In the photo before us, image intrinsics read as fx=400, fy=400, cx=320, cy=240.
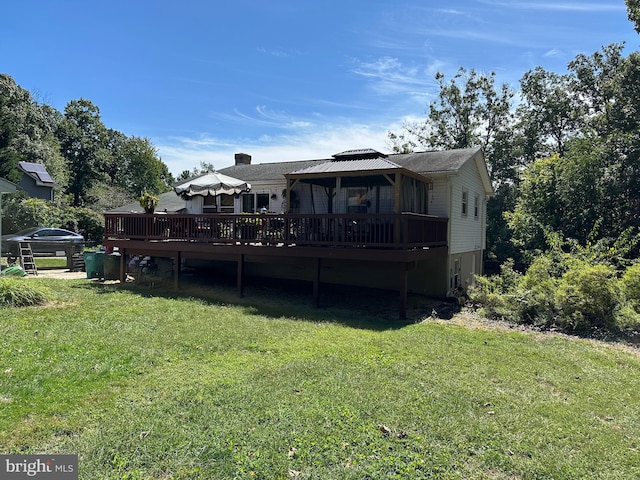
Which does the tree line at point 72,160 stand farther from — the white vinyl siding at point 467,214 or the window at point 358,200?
the white vinyl siding at point 467,214

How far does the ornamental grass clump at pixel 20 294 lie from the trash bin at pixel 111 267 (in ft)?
16.7

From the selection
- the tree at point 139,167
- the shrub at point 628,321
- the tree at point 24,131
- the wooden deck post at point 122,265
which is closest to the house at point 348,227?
the wooden deck post at point 122,265

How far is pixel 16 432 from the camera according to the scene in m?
3.39

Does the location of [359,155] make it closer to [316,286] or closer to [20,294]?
[316,286]

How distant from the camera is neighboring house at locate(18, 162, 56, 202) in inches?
1208

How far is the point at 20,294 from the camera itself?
8734 mm

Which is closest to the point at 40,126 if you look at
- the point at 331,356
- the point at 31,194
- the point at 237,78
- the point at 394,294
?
the point at 31,194

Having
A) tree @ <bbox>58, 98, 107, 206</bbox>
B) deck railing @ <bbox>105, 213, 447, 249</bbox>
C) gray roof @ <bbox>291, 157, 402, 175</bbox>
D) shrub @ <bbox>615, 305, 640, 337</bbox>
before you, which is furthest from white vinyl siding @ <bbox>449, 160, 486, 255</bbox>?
tree @ <bbox>58, 98, 107, 206</bbox>

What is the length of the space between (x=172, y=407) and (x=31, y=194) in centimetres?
3449

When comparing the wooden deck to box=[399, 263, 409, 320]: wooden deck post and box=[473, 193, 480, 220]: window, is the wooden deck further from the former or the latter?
box=[473, 193, 480, 220]: window

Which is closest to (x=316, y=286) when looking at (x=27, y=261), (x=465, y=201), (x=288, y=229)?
(x=288, y=229)

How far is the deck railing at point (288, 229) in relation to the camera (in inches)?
404
